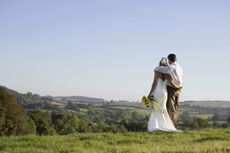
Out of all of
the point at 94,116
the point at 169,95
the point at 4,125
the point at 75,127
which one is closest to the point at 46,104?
the point at 94,116

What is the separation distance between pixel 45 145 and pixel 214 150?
15.2ft

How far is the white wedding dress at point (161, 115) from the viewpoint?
62.0 ft

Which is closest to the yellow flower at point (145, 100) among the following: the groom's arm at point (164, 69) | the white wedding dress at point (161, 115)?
the white wedding dress at point (161, 115)

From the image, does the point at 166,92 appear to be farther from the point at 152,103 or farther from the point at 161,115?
the point at 161,115

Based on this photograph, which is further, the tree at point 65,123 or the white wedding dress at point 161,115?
the tree at point 65,123

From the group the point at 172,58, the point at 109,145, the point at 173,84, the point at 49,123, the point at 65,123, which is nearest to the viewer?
the point at 109,145

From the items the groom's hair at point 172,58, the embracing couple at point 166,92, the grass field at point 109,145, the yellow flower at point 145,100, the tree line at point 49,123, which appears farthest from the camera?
the tree line at point 49,123

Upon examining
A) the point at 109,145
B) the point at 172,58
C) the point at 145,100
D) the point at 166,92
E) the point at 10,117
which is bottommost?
the point at 10,117

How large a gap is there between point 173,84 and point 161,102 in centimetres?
91

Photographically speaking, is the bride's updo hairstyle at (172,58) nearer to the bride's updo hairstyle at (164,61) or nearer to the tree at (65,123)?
the bride's updo hairstyle at (164,61)

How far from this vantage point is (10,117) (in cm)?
5556

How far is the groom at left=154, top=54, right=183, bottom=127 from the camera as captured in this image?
19062 mm

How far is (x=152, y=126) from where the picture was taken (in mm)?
19125

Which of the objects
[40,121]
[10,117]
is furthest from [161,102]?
[40,121]
